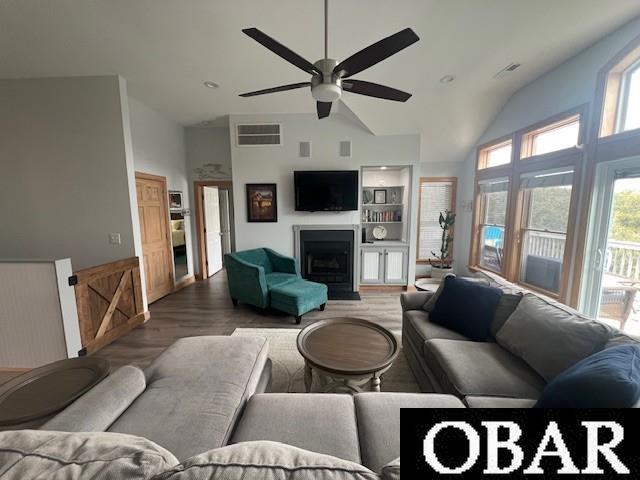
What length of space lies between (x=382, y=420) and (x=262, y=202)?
12.4 feet

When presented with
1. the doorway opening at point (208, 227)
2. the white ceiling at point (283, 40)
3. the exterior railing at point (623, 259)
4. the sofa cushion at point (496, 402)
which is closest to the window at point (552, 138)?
the white ceiling at point (283, 40)

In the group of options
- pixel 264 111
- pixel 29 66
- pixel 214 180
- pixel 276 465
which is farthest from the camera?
pixel 214 180

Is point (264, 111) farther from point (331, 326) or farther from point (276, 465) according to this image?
point (276, 465)

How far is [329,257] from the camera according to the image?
4.54 meters

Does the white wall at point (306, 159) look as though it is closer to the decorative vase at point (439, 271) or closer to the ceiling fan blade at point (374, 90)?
the decorative vase at point (439, 271)

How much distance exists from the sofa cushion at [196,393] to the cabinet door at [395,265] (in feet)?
10.3

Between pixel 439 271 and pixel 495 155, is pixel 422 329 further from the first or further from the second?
pixel 495 155

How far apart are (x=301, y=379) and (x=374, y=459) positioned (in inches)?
51.1

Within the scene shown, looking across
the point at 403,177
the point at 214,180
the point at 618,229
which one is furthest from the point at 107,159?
the point at 618,229

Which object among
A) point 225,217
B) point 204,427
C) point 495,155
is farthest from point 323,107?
point 225,217

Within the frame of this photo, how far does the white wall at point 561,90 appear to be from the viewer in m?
2.32

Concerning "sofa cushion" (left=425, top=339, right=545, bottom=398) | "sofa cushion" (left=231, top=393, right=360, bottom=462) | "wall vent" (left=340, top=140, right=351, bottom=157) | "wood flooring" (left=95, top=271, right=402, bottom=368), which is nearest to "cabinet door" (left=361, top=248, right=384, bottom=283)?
"wood flooring" (left=95, top=271, right=402, bottom=368)

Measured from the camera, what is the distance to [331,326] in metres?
2.24

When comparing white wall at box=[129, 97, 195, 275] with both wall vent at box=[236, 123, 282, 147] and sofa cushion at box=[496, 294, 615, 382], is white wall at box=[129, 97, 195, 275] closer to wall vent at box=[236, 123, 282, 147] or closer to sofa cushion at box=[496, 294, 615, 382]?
wall vent at box=[236, 123, 282, 147]
